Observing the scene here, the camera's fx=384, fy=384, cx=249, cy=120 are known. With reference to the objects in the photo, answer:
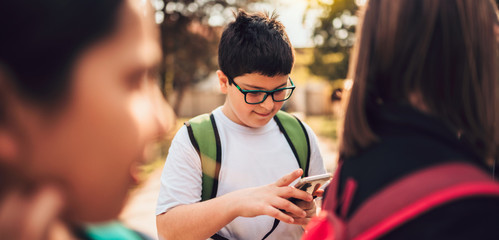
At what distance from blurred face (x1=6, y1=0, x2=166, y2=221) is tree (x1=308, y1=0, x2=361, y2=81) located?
11624 millimetres

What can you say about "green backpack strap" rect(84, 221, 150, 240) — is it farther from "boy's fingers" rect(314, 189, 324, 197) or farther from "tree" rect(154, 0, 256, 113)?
"tree" rect(154, 0, 256, 113)

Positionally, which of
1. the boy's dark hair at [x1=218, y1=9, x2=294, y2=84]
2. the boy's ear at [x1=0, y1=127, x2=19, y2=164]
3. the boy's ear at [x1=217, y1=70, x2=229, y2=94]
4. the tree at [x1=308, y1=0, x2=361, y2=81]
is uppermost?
the boy's ear at [x1=0, y1=127, x2=19, y2=164]

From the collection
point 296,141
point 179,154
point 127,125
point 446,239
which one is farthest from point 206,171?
point 446,239

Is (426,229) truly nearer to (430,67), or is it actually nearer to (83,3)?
(430,67)

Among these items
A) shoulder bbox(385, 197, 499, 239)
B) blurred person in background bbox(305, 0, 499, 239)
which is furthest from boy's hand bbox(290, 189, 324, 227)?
shoulder bbox(385, 197, 499, 239)

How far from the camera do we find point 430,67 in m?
1.02

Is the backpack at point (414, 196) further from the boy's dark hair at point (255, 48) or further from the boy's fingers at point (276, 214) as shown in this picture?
the boy's dark hair at point (255, 48)

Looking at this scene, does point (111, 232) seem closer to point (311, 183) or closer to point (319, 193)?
point (311, 183)

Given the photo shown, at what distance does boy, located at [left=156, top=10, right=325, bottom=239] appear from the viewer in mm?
1735

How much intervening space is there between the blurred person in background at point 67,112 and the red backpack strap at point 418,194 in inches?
21.8

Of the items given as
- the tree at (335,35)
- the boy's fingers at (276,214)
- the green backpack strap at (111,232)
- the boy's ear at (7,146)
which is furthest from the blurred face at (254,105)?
the tree at (335,35)

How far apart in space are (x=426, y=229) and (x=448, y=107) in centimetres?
34

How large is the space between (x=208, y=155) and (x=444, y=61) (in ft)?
3.87

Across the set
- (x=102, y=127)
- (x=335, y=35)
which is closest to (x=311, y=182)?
(x=102, y=127)
